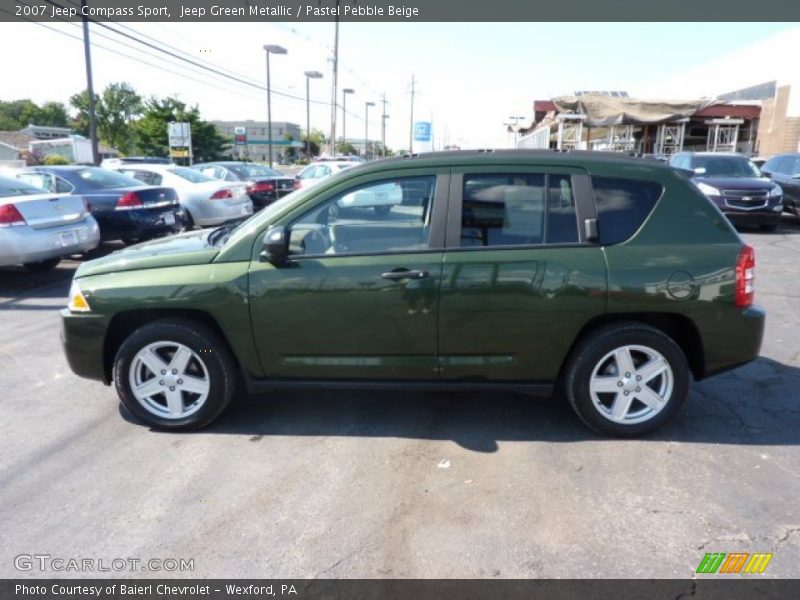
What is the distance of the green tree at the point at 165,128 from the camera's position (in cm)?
5659

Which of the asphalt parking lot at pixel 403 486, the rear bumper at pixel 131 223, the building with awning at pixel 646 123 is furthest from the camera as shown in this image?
the building with awning at pixel 646 123

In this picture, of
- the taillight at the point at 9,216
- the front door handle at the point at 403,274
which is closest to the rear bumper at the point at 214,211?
the taillight at the point at 9,216

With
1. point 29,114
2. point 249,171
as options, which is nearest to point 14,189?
point 249,171

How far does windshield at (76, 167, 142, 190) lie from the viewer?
1008 centimetres

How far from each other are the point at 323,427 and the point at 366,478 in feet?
2.33

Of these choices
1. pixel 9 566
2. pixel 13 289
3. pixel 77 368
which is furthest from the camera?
pixel 13 289

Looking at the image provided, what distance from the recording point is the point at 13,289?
8086mm

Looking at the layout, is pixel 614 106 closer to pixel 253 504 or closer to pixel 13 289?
pixel 13 289

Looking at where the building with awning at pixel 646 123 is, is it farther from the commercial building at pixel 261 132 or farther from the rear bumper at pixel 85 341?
the commercial building at pixel 261 132

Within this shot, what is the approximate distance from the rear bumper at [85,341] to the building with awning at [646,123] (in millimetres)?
14093

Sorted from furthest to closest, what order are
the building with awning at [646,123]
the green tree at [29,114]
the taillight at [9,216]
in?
1. the green tree at [29,114]
2. the building with awning at [646,123]
3. the taillight at [9,216]

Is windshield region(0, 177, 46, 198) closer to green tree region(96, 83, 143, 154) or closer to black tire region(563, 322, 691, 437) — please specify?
black tire region(563, 322, 691, 437)

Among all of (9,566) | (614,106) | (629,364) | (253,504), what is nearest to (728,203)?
(614,106)

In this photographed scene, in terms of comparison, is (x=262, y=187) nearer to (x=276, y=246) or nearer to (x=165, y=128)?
(x=276, y=246)
